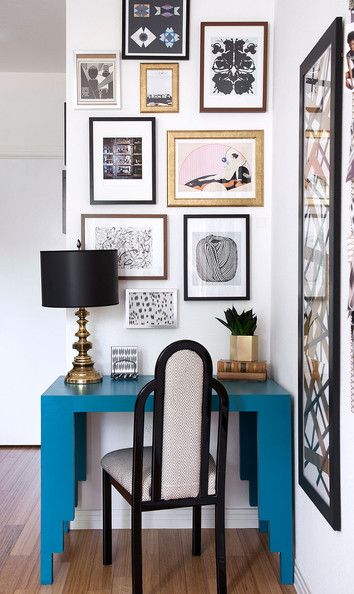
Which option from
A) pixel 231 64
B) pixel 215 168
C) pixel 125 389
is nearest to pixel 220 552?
pixel 125 389

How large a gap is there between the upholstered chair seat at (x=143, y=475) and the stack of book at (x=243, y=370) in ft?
1.69

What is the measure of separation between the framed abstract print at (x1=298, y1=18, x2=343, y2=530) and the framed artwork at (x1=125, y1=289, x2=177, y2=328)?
35.1 inches

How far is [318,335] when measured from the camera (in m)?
2.61

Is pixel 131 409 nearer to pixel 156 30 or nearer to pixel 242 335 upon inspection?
pixel 242 335

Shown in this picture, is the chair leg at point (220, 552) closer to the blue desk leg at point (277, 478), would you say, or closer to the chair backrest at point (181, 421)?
the chair backrest at point (181, 421)

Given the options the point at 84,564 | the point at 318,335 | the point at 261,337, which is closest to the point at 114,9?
the point at 261,337

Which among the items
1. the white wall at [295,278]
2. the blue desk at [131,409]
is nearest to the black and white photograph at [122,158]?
the white wall at [295,278]

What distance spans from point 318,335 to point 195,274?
1.15m

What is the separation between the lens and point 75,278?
10.6 feet

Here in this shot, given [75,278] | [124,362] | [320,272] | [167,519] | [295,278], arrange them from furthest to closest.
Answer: [167,519] → [124,362] → [75,278] → [295,278] → [320,272]

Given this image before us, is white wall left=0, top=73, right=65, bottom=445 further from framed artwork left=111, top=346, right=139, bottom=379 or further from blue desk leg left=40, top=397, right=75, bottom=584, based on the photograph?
blue desk leg left=40, top=397, right=75, bottom=584

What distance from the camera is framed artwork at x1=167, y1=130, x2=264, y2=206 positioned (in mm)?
3629

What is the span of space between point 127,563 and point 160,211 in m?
1.59

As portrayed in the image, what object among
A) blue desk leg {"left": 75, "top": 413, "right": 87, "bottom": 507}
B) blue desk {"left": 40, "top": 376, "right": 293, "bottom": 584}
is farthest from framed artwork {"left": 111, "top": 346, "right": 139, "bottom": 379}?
blue desk {"left": 40, "top": 376, "right": 293, "bottom": 584}
